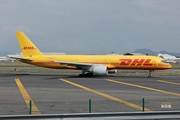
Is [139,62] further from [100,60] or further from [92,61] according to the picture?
[92,61]

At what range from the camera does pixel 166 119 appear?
11.6m

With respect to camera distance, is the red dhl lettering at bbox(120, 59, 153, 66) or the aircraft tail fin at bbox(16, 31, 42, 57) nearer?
the red dhl lettering at bbox(120, 59, 153, 66)

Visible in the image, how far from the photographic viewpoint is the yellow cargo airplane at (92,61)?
46406 millimetres

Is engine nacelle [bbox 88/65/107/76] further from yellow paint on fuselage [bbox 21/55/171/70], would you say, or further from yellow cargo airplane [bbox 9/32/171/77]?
yellow paint on fuselage [bbox 21/55/171/70]

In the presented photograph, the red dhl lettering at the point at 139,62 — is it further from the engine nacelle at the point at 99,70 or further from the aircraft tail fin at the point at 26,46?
the aircraft tail fin at the point at 26,46

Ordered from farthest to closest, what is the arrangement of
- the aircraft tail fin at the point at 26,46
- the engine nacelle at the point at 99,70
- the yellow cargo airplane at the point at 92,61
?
1. the aircraft tail fin at the point at 26,46
2. the yellow cargo airplane at the point at 92,61
3. the engine nacelle at the point at 99,70

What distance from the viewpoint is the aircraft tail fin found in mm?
51156

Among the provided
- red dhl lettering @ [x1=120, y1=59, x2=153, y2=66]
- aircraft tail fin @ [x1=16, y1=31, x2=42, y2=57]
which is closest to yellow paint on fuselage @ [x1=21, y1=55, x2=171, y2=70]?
red dhl lettering @ [x1=120, y1=59, x2=153, y2=66]

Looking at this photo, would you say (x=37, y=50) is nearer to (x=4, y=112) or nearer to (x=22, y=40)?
(x=22, y=40)

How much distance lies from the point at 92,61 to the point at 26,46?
32.9 ft

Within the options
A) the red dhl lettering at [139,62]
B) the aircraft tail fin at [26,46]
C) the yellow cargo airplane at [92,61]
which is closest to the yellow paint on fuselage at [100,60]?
the yellow cargo airplane at [92,61]

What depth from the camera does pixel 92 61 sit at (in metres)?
48.7

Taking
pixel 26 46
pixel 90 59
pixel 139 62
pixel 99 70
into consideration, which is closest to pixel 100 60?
pixel 90 59

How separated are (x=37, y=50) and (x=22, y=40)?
2.69m
